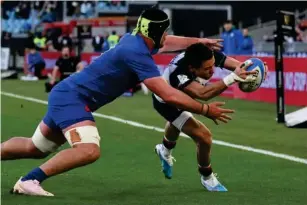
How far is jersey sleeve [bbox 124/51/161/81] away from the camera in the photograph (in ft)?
23.9

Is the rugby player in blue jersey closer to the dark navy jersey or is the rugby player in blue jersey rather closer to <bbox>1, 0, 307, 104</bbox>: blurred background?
the dark navy jersey

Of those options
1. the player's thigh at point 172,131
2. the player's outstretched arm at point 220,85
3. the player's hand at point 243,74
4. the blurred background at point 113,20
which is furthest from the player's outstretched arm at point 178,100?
the blurred background at point 113,20

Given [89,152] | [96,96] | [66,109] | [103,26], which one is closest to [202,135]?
[96,96]

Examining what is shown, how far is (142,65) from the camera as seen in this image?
7.29 metres

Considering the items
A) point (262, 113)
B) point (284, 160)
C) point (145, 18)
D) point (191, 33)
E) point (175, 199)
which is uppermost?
point (145, 18)

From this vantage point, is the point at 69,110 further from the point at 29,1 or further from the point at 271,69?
the point at 29,1

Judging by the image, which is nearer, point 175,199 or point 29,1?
point 175,199

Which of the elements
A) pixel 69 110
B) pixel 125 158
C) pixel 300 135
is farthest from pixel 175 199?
pixel 300 135

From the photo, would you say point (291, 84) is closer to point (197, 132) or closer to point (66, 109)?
point (197, 132)

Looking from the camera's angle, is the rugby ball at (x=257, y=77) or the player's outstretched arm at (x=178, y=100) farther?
the rugby ball at (x=257, y=77)

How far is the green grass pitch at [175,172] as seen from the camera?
25.6ft

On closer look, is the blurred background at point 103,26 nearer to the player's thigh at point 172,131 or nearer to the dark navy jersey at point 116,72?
the player's thigh at point 172,131

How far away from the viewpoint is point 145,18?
7496mm

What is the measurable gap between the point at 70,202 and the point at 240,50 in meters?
18.9
